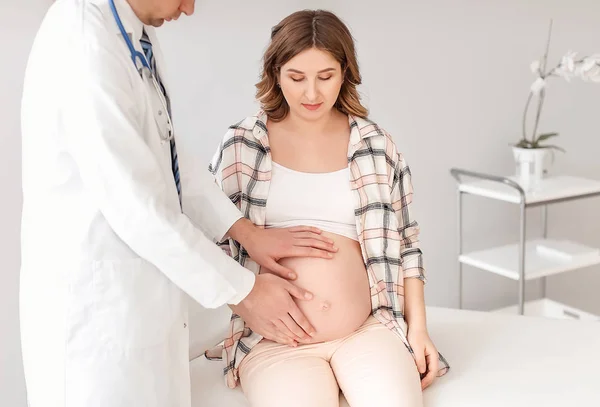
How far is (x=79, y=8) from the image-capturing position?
4.22 ft

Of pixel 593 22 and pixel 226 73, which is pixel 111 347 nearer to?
pixel 226 73

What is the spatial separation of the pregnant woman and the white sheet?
0.06 meters

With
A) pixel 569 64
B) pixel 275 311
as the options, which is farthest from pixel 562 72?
pixel 275 311

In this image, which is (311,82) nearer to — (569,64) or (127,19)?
(127,19)

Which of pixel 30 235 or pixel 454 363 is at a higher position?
pixel 30 235

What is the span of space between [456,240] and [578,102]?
0.84 m

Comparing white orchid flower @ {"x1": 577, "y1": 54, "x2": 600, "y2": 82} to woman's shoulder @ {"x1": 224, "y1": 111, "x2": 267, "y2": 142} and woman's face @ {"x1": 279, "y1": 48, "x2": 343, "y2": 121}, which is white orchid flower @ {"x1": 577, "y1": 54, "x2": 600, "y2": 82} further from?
woman's shoulder @ {"x1": 224, "y1": 111, "x2": 267, "y2": 142}

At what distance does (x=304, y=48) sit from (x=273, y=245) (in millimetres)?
408

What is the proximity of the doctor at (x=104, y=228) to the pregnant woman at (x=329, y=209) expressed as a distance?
282mm

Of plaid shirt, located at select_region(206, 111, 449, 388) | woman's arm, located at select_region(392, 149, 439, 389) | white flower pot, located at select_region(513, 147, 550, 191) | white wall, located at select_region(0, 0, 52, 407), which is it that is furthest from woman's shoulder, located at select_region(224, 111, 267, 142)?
white flower pot, located at select_region(513, 147, 550, 191)

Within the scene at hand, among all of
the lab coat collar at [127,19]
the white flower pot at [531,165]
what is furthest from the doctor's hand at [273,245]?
the white flower pot at [531,165]

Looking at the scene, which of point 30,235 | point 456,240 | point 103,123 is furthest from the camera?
point 456,240

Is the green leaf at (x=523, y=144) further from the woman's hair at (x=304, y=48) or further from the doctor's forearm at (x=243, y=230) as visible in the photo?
the doctor's forearm at (x=243, y=230)

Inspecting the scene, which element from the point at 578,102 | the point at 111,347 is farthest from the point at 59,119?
the point at 578,102
